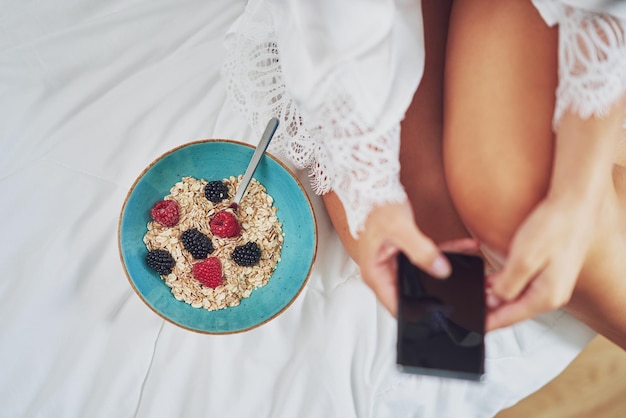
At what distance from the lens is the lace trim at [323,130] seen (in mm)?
642

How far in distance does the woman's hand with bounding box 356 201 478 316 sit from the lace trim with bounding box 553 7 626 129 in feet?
0.66

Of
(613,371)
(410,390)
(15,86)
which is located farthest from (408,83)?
(613,371)

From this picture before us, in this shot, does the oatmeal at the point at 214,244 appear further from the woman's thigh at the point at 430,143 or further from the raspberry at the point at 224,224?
the woman's thigh at the point at 430,143

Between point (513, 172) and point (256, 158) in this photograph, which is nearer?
point (513, 172)

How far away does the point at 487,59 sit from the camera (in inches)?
27.4

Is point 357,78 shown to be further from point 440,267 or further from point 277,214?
point 277,214

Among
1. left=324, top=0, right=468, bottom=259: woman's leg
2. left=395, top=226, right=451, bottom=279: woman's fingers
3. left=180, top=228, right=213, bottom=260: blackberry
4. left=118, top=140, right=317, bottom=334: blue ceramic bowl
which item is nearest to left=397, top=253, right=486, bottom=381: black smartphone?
left=395, top=226, right=451, bottom=279: woman's fingers

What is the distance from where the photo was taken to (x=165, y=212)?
3.02 feet

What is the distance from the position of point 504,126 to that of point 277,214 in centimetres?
43

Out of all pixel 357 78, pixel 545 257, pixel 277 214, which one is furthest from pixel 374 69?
pixel 277 214

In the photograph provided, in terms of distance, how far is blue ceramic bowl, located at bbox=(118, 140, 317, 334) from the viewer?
35.3 inches

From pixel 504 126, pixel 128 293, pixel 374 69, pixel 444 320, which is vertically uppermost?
pixel 374 69

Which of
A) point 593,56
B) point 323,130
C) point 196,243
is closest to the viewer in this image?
point 593,56

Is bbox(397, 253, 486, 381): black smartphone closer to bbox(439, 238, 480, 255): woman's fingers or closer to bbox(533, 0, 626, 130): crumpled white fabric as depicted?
bbox(439, 238, 480, 255): woman's fingers
